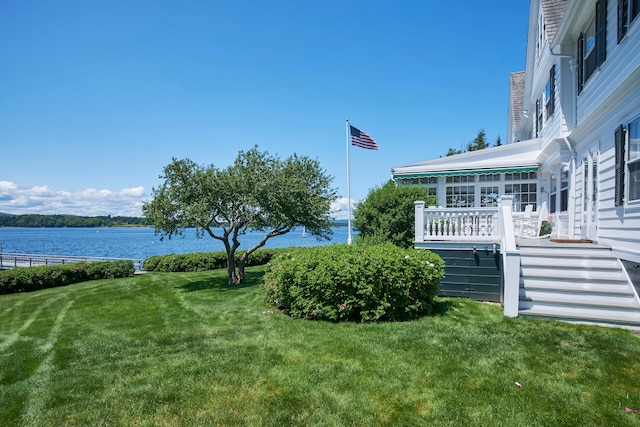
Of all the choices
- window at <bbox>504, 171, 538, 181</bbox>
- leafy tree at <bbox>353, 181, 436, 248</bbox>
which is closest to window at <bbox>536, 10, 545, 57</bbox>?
window at <bbox>504, 171, 538, 181</bbox>

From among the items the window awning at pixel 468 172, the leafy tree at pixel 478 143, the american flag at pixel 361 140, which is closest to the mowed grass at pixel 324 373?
the window awning at pixel 468 172

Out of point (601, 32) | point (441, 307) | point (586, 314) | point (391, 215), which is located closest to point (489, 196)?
point (391, 215)

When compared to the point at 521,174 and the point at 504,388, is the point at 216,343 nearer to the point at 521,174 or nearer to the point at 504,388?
the point at 504,388

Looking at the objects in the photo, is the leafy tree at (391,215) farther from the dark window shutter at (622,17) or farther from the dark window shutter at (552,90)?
the dark window shutter at (622,17)

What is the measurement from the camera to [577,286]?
6902 mm

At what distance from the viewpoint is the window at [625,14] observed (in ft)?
20.1

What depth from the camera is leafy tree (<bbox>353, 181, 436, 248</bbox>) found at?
12836 millimetres

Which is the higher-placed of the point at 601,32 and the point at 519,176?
the point at 601,32

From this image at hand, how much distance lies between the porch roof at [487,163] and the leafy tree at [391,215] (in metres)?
1.06

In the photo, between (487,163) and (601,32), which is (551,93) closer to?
(487,163)

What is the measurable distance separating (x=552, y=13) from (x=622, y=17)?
213 inches

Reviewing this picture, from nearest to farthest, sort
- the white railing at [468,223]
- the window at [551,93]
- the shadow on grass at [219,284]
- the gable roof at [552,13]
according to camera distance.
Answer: the white railing at [468,223] < the gable roof at [552,13] < the window at [551,93] < the shadow on grass at [219,284]

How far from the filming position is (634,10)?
6125mm

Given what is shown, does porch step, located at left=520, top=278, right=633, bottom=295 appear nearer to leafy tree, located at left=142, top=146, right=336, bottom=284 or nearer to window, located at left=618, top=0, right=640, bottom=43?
window, located at left=618, top=0, right=640, bottom=43
